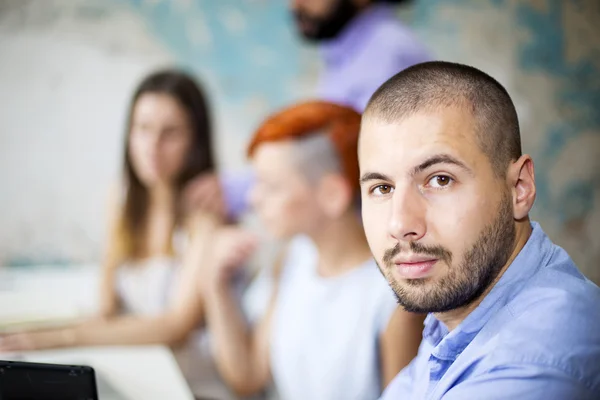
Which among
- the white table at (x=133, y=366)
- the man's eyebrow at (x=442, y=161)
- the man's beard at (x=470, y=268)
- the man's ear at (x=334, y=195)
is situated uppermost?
the man's eyebrow at (x=442, y=161)

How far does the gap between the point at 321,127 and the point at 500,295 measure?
28.8 inches

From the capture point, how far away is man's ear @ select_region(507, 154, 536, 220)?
1.36 meters

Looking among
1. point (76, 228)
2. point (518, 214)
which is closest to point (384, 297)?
point (518, 214)

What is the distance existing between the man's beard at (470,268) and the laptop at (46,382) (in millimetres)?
985

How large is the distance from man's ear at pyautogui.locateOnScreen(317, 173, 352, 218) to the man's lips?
1.64ft

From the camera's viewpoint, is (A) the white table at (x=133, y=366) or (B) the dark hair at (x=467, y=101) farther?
(A) the white table at (x=133, y=366)

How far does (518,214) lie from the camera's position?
4.49ft

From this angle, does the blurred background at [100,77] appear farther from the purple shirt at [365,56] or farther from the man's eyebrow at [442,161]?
the man's eyebrow at [442,161]

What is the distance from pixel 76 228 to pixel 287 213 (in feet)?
2.26

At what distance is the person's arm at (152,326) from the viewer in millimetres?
2111

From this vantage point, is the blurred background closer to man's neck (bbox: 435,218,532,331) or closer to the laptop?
the laptop

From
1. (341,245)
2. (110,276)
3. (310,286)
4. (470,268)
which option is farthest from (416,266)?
(110,276)

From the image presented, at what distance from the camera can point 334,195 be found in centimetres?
187

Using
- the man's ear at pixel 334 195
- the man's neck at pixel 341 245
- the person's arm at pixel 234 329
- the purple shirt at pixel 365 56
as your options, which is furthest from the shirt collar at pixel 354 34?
the person's arm at pixel 234 329
